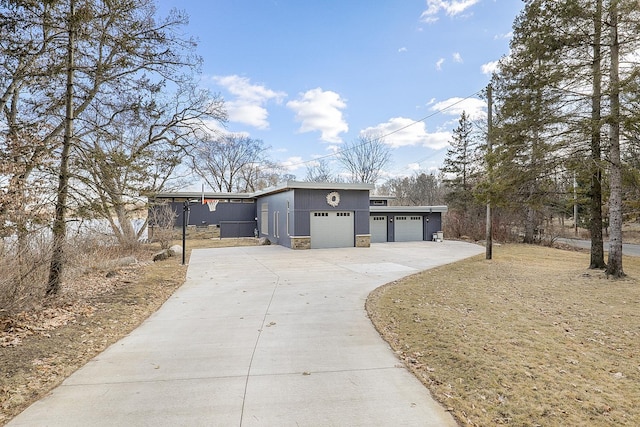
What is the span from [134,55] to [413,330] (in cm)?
721

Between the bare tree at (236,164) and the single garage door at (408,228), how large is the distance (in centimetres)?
2166

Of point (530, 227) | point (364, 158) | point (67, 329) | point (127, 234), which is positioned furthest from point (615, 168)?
point (364, 158)

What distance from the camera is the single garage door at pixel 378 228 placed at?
20156 mm

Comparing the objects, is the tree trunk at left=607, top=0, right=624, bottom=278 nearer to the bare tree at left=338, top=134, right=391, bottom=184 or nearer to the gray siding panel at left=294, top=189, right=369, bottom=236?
the gray siding panel at left=294, top=189, right=369, bottom=236

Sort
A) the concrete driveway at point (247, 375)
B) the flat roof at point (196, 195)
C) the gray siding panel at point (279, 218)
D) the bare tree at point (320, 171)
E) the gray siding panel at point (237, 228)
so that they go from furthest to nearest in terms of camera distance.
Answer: the bare tree at point (320, 171) → the gray siding panel at point (237, 228) → the flat roof at point (196, 195) → the gray siding panel at point (279, 218) → the concrete driveway at point (247, 375)

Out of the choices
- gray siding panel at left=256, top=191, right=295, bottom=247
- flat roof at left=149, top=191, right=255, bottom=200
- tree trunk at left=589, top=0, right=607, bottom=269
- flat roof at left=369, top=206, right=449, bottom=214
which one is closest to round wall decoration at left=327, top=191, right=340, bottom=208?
gray siding panel at left=256, top=191, right=295, bottom=247

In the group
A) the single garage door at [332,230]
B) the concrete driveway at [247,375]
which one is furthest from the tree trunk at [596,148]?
the single garage door at [332,230]

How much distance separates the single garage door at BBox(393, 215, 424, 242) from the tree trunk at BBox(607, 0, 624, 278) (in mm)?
12497

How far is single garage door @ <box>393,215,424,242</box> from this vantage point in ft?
68.2

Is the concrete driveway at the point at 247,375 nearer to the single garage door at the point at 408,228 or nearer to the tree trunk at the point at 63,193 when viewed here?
the tree trunk at the point at 63,193

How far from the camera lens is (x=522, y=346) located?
12.9ft

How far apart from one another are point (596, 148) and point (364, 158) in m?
30.3

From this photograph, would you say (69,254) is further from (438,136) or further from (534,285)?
(438,136)

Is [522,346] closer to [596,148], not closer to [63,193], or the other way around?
[596,148]
